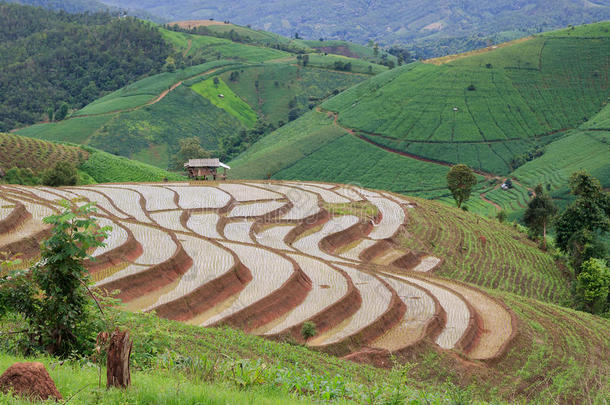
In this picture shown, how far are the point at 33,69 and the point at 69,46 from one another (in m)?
13.9

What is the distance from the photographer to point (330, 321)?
22.5 m

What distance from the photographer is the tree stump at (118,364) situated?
7922mm

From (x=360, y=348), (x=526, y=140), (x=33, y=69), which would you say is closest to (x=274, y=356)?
(x=360, y=348)

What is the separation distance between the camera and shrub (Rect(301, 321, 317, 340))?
66.8ft

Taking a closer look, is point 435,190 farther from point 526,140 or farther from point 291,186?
point 291,186

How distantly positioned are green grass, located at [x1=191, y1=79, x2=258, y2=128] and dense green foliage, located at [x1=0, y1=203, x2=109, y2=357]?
124 metres

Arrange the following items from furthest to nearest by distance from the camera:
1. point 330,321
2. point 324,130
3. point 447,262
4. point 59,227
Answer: point 324,130, point 447,262, point 330,321, point 59,227

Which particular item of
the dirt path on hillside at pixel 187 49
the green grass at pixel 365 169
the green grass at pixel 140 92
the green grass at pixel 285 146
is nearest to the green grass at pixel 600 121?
the green grass at pixel 365 169

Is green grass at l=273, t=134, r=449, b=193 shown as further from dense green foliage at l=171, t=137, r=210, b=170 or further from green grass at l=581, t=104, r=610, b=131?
green grass at l=581, t=104, r=610, b=131

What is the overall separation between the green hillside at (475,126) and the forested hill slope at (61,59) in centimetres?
5676

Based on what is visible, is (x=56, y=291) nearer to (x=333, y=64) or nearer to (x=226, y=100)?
(x=226, y=100)

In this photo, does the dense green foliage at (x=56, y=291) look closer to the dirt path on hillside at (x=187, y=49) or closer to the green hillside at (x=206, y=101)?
the green hillside at (x=206, y=101)

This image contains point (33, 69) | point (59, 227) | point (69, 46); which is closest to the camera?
point (59, 227)

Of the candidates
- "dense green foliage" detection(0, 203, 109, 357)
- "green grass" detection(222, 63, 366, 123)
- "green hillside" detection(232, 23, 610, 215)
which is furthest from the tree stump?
"green grass" detection(222, 63, 366, 123)
